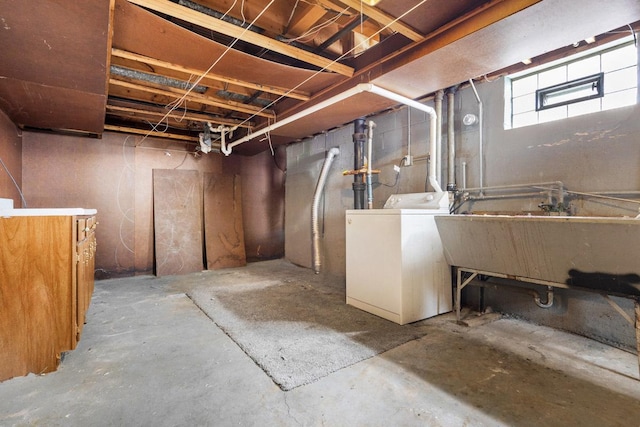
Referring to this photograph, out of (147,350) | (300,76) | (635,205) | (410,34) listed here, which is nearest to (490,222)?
(635,205)

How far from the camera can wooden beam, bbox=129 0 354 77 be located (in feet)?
5.23

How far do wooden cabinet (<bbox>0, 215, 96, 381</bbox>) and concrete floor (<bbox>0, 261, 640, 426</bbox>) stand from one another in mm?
135

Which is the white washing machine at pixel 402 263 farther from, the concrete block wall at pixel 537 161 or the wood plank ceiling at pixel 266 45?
the wood plank ceiling at pixel 266 45

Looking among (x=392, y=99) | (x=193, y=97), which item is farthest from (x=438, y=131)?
(x=193, y=97)

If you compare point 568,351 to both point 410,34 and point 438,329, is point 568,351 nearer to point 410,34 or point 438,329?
point 438,329

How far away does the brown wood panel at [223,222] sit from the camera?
15.3 feet

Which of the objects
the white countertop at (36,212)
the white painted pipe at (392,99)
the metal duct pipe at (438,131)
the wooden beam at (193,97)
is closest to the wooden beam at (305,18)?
the white painted pipe at (392,99)

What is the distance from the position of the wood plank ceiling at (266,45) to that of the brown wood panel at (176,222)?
1.43 m

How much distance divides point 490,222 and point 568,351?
0.96 m

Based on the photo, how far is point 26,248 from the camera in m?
1.66

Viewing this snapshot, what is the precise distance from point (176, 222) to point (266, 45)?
3310 mm

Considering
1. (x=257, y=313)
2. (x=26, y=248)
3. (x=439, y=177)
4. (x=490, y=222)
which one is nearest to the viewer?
(x=26, y=248)

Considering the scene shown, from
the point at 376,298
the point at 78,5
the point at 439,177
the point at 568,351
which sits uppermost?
the point at 78,5

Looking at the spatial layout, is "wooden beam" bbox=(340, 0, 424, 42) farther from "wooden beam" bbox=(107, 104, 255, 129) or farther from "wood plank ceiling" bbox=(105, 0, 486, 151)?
"wooden beam" bbox=(107, 104, 255, 129)
